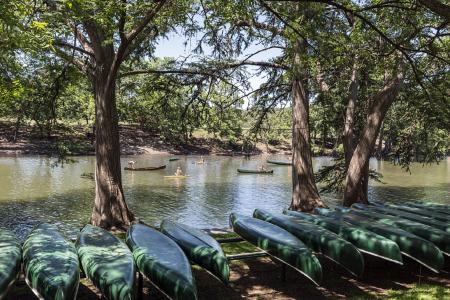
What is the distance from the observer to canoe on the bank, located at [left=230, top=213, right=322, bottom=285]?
6516mm

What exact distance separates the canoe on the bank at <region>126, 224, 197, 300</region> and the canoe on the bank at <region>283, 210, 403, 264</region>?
306 cm

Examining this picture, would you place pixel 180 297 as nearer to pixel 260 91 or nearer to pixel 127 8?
pixel 127 8

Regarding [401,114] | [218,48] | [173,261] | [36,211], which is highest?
[218,48]

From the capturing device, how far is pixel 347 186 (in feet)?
47.1

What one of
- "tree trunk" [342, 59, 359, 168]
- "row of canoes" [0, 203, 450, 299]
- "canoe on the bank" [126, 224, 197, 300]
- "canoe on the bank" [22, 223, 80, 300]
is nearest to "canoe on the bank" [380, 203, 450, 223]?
"row of canoes" [0, 203, 450, 299]

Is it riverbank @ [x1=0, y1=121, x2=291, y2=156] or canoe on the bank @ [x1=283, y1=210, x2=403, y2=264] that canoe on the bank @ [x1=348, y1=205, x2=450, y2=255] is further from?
riverbank @ [x1=0, y1=121, x2=291, y2=156]

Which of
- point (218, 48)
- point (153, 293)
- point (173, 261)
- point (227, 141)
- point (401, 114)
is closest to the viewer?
point (173, 261)

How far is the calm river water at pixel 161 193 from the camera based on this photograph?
19.8 m

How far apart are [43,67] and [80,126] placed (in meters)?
44.2

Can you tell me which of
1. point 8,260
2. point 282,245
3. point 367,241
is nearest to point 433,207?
point 367,241

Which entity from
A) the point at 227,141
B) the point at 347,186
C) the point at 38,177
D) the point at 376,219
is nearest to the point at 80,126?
the point at 227,141

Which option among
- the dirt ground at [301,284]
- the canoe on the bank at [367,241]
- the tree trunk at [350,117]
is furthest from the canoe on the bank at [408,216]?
the tree trunk at [350,117]

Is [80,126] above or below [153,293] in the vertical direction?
above

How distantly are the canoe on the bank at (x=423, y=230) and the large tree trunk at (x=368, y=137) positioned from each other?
5.05 metres
